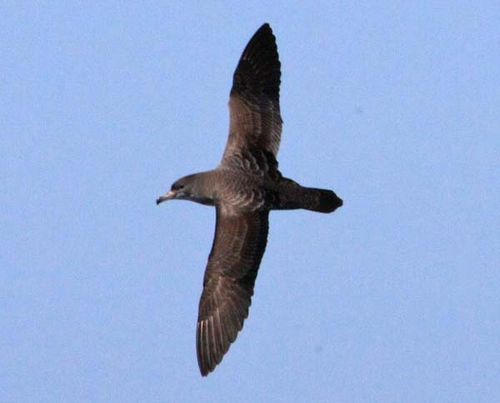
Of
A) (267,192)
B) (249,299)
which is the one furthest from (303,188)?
(249,299)

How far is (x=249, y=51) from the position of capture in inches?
956

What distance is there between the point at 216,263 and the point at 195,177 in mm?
1521

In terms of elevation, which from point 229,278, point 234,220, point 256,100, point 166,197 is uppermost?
point 256,100

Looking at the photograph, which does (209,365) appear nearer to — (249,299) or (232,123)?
(249,299)

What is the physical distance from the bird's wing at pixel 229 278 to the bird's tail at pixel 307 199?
428 mm

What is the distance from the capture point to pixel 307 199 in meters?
22.5

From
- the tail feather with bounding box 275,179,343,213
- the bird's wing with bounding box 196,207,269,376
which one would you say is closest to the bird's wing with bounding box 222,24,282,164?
the tail feather with bounding box 275,179,343,213

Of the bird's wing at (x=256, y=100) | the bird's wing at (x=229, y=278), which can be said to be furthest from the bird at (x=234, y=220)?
the bird's wing at (x=256, y=100)

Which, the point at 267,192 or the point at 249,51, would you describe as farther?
the point at 249,51

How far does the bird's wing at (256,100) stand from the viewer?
77.5 ft

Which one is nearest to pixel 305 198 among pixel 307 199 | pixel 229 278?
pixel 307 199

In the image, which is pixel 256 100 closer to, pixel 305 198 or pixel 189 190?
pixel 189 190

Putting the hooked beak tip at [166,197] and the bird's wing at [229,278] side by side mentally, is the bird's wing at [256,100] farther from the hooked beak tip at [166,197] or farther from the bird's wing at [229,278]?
the bird's wing at [229,278]

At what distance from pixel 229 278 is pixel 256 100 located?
3378 mm
